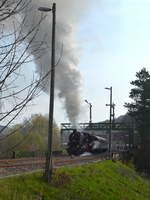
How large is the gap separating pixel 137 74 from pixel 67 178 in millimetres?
42877

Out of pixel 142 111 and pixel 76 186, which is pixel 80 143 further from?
pixel 142 111

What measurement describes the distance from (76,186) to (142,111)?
3920cm

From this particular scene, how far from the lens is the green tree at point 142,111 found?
47.0 metres

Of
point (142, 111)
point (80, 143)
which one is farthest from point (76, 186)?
point (142, 111)

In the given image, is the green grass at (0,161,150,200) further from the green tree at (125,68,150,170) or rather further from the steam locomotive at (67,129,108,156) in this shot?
the green tree at (125,68,150,170)

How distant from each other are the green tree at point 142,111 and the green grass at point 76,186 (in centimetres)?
2254

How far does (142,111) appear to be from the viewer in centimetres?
5438

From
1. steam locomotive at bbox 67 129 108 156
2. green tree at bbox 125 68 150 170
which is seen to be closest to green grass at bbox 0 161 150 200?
steam locomotive at bbox 67 129 108 156

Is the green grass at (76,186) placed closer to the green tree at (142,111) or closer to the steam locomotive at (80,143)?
the steam locomotive at (80,143)

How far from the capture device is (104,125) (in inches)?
1991

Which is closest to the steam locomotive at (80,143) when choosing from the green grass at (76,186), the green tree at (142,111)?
the green grass at (76,186)

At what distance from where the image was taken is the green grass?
1320 centimetres

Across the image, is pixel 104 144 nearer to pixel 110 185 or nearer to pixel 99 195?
pixel 110 185

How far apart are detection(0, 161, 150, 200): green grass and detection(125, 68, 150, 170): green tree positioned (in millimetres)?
22540
